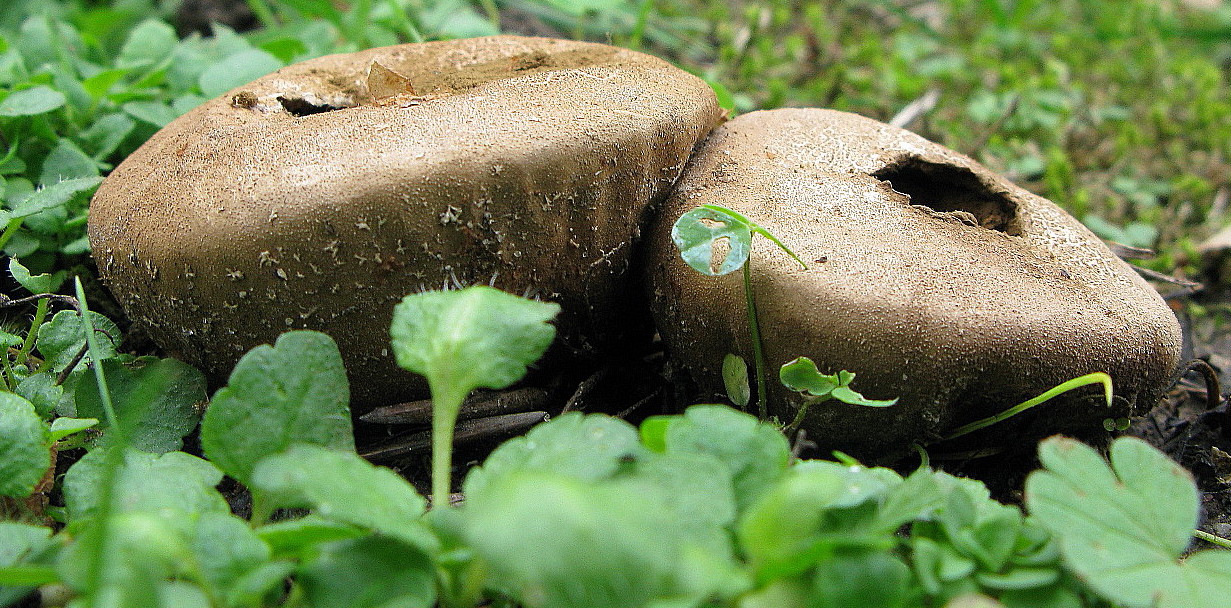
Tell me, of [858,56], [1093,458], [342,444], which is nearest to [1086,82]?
[858,56]

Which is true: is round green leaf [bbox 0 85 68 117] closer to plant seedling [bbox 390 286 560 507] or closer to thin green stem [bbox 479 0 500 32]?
plant seedling [bbox 390 286 560 507]

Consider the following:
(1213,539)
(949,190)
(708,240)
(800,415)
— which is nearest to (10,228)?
(708,240)

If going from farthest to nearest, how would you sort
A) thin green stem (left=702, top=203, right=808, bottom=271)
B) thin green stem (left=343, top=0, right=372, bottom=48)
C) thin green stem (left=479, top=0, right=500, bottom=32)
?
1. thin green stem (left=479, top=0, right=500, bottom=32)
2. thin green stem (left=343, top=0, right=372, bottom=48)
3. thin green stem (left=702, top=203, right=808, bottom=271)

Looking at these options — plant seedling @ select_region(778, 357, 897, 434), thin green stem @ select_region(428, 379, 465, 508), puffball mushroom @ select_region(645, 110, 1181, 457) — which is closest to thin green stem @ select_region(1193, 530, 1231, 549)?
puffball mushroom @ select_region(645, 110, 1181, 457)

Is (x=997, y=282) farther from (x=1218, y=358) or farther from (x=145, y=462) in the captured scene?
(x=145, y=462)

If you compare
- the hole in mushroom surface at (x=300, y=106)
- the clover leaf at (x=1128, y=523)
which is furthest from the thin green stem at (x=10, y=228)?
the clover leaf at (x=1128, y=523)

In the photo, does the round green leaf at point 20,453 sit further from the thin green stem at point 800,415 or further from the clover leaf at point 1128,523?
the clover leaf at point 1128,523

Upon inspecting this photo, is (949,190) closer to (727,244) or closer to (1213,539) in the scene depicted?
(727,244)
